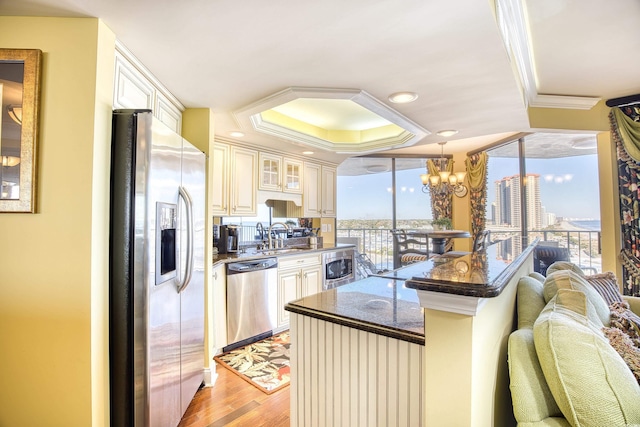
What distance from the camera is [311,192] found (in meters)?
4.32

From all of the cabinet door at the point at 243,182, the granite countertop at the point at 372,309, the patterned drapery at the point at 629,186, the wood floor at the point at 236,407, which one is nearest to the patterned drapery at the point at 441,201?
the patterned drapery at the point at 629,186

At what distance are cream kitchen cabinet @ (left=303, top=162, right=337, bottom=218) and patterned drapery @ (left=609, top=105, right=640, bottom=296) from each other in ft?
10.4

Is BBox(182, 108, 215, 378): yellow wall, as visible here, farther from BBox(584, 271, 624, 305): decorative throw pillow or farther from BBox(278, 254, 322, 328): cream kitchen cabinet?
BBox(584, 271, 624, 305): decorative throw pillow

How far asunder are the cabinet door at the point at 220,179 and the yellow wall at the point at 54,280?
1701mm

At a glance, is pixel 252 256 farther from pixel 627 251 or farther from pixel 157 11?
pixel 627 251

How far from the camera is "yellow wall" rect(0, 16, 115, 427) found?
4.41 ft

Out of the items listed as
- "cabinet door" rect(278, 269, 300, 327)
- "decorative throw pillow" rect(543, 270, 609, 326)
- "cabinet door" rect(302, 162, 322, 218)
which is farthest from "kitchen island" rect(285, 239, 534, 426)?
"cabinet door" rect(302, 162, 322, 218)

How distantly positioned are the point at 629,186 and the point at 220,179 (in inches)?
150

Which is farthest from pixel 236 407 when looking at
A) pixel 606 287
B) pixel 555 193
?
pixel 555 193

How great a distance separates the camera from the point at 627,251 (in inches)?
107

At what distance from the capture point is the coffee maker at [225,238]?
3410 mm

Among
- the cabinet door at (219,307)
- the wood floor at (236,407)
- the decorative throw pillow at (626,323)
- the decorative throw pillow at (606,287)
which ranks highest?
the decorative throw pillow at (606,287)

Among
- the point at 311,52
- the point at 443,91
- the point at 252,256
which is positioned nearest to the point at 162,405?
the point at 252,256

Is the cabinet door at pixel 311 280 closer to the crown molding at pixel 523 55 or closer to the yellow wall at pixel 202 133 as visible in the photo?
the yellow wall at pixel 202 133
